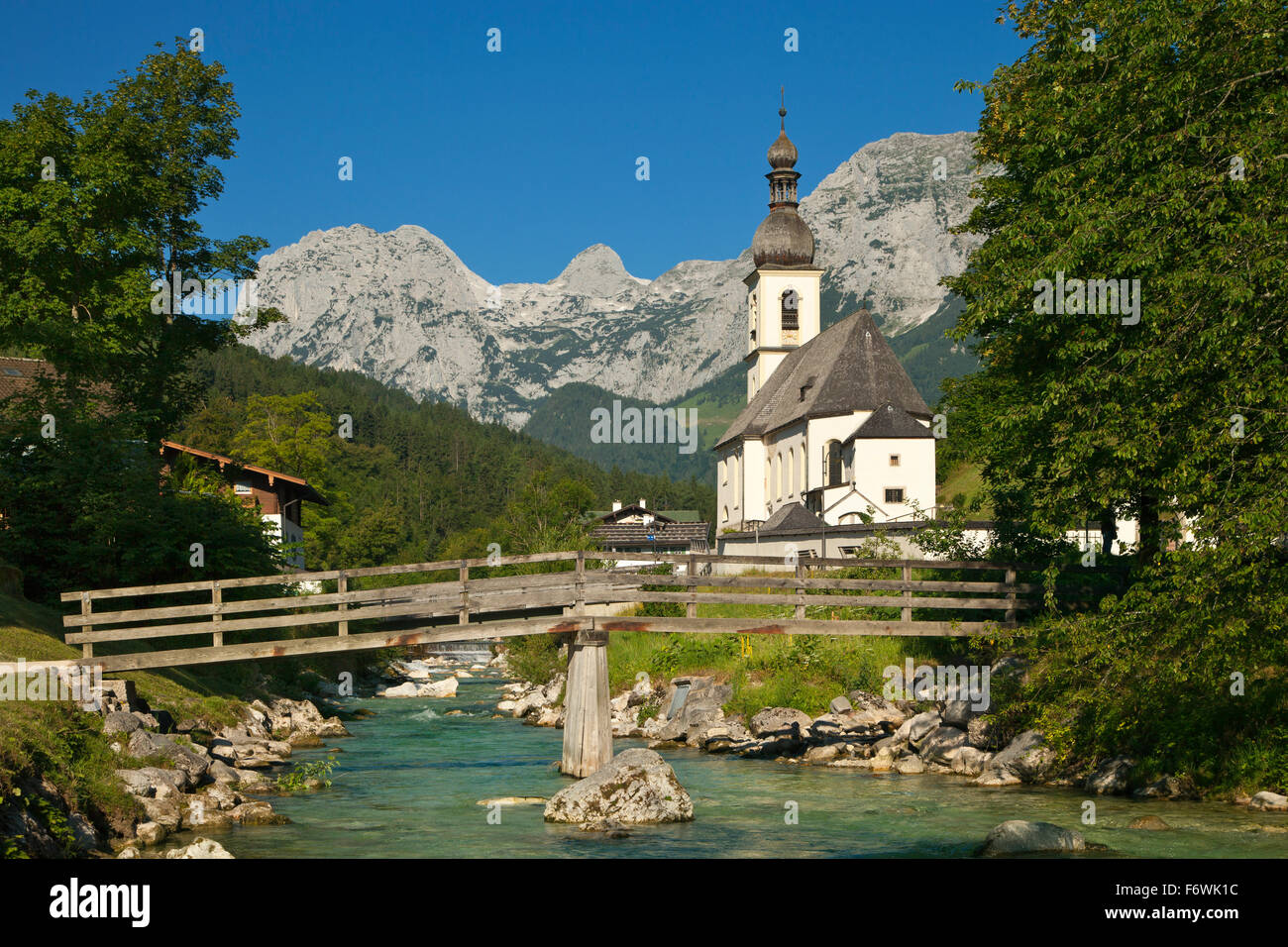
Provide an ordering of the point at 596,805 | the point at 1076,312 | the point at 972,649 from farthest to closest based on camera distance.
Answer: the point at 972,649 < the point at 1076,312 < the point at 596,805

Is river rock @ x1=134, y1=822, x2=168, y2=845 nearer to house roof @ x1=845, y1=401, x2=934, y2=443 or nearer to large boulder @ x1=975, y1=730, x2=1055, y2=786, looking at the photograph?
large boulder @ x1=975, y1=730, x2=1055, y2=786

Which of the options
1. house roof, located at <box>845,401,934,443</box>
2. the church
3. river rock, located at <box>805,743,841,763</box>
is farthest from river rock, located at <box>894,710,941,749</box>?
house roof, located at <box>845,401,934,443</box>

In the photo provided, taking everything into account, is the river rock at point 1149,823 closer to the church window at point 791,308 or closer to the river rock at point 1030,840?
the river rock at point 1030,840

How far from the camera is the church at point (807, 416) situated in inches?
2363

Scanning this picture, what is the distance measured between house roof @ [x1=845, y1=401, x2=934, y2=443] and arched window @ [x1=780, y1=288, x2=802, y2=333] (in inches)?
1090

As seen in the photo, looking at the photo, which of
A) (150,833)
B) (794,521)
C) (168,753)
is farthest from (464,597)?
(794,521)

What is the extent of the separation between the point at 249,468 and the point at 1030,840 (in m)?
49.6

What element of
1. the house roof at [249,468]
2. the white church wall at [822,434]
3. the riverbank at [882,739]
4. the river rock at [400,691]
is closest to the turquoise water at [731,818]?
the riverbank at [882,739]

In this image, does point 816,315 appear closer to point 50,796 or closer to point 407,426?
point 50,796

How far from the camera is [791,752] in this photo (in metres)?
25.4

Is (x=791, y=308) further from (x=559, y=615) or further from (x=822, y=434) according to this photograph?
(x=559, y=615)

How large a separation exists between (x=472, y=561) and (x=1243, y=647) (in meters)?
12.3

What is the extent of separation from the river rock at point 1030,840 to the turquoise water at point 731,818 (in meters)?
0.39

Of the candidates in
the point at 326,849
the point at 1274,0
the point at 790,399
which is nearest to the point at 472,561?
the point at 326,849
